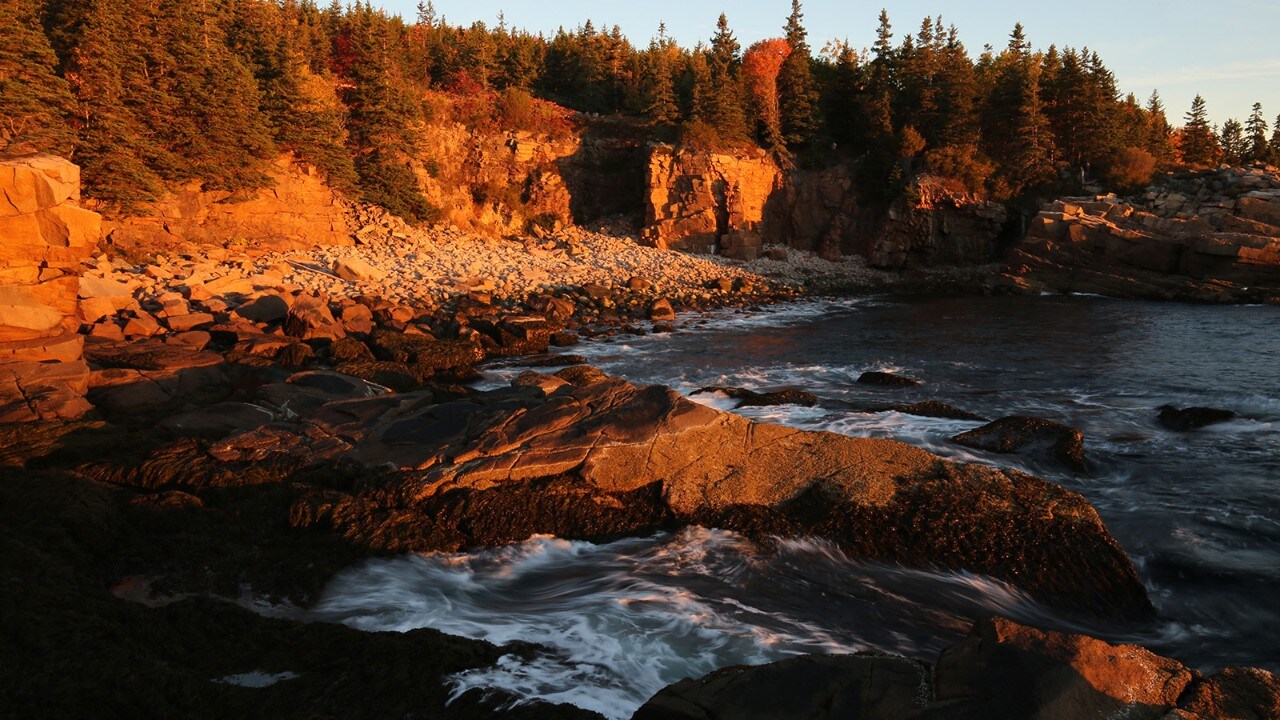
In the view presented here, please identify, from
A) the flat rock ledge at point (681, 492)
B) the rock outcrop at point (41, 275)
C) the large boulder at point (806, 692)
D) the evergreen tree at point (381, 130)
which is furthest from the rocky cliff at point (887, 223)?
the large boulder at point (806, 692)

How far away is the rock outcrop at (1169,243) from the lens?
81.3ft

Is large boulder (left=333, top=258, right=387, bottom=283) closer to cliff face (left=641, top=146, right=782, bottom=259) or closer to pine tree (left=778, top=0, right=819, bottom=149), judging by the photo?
cliff face (left=641, top=146, right=782, bottom=259)

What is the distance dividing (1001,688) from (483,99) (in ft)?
119

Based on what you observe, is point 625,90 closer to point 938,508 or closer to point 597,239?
point 597,239

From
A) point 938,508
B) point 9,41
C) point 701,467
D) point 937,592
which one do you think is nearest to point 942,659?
point 937,592

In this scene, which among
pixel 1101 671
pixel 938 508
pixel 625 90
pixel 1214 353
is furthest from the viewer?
pixel 625 90

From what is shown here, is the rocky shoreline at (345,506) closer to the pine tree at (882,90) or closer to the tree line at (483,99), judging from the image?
the tree line at (483,99)

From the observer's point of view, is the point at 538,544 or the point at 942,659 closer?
the point at 942,659

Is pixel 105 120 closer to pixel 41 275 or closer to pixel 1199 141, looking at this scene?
pixel 41 275

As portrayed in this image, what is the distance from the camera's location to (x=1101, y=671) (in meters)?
2.78

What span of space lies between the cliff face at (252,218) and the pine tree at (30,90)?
106 inches

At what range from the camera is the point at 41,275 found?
10.3 meters

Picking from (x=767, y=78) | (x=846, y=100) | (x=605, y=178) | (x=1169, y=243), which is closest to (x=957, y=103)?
(x=846, y=100)

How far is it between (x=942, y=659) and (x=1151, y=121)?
1882 inches
